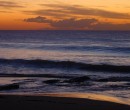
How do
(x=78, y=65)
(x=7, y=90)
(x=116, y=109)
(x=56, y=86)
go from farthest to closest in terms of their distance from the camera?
1. (x=78, y=65)
2. (x=56, y=86)
3. (x=7, y=90)
4. (x=116, y=109)

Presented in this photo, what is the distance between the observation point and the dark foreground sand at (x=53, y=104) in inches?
455

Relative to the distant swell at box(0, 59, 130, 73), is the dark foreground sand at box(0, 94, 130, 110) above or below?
above

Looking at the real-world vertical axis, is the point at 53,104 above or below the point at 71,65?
above

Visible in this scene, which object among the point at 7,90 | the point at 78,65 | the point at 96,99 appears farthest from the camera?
the point at 78,65

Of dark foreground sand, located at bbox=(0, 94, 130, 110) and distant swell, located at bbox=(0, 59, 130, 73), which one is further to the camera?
distant swell, located at bbox=(0, 59, 130, 73)

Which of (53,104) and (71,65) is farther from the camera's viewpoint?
(71,65)

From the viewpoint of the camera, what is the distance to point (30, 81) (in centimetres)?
2069

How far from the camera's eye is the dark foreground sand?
37.9 feet

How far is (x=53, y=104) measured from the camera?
12.2 m

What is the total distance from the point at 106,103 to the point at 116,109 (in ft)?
3.67

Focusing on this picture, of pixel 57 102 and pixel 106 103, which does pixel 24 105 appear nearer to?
pixel 57 102

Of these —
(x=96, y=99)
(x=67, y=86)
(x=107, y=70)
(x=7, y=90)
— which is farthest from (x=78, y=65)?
(x=96, y=99)

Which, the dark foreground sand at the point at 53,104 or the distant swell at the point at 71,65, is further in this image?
the distant swell at the point at 71,65

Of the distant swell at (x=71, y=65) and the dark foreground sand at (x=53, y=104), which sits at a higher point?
the dark foreground sand at (x=53, y=104)
